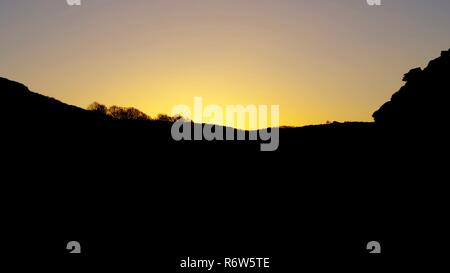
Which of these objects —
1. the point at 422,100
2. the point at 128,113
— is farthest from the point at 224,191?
the point at 128,113

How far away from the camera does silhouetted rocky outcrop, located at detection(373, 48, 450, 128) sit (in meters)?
29.7

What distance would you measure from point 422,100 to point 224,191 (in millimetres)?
14097

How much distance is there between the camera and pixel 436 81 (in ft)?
101

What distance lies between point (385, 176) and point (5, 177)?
22.6m

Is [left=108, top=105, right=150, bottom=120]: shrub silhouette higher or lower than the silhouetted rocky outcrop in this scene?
higher

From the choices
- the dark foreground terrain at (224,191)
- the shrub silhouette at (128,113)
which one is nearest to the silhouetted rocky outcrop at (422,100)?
the dark foreground terrain at (224,191)

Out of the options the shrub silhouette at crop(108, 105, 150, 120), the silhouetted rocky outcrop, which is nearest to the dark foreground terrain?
the silhouetted rocky outcrop

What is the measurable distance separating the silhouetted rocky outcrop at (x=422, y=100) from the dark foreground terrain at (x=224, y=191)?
0.32 feet

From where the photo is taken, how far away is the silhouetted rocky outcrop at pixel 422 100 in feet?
97.5

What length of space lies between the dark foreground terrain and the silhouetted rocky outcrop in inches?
3.8

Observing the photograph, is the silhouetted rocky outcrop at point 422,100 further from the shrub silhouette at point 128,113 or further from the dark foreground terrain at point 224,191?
the shrub silhouette at point 128,113

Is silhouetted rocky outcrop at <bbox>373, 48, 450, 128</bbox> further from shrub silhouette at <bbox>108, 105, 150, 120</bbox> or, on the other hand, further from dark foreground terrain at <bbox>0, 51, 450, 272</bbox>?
shrub silhouette at <bbox>108, 105, 150, 120</bbox>
